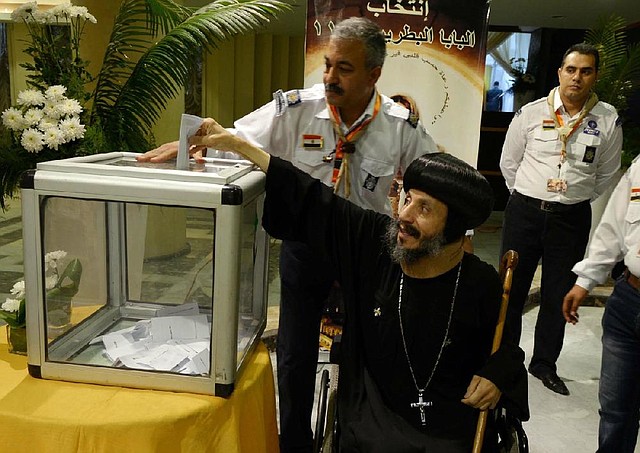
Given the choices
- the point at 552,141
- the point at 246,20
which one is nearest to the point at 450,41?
the point at 552,141

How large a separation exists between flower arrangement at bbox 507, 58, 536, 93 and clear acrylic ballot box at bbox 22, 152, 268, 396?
305 inches

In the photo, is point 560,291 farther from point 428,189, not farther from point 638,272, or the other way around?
point 428,189

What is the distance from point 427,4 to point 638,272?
188 centimetres

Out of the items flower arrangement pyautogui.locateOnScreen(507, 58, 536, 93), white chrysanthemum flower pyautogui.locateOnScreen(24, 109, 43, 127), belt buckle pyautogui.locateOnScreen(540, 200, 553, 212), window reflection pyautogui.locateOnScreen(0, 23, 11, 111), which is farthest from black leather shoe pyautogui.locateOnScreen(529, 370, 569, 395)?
window reflection pyautogui.locateOnScreen(0, 23, 11, 111)

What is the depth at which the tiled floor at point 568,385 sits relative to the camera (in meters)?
2.93

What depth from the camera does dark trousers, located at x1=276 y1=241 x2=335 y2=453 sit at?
2.12 m

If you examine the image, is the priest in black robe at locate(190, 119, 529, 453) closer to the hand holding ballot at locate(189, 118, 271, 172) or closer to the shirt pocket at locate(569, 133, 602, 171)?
the hand holding ballot at locate(189, 118, 271, 172)

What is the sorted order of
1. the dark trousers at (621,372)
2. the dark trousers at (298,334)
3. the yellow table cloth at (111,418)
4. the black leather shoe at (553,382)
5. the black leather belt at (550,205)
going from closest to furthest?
the yellow table cloth at (111,418), the dark trousers at (621,372), the dark trousers at (298,334), the black leather belt at (550,205), the black leather shoe at (553,382)

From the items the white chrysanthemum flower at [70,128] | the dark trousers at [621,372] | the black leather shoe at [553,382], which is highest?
the white chrysanthemum flower at [70,128]

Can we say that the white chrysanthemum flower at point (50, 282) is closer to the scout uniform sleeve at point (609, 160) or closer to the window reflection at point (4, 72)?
the scout uniform sleeve at point (609, 160)

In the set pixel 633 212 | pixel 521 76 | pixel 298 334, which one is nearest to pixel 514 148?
pixel 633 212

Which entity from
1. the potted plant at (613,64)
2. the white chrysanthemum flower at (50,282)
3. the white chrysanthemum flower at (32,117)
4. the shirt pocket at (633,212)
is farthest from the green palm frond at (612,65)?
the white chrysanthemum flower at (50,282)

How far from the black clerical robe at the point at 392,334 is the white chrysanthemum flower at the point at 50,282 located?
22.5 inches

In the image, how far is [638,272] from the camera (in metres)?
1.95
